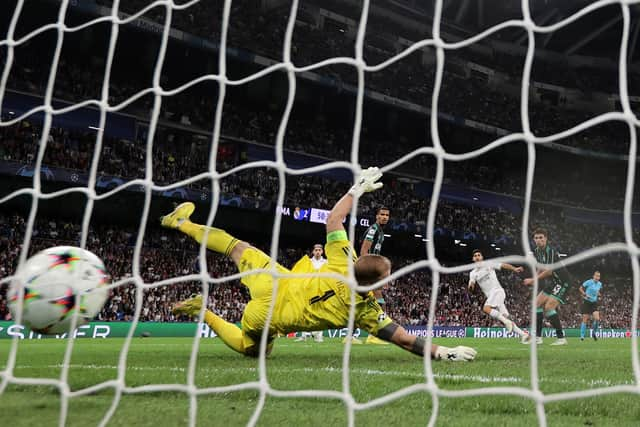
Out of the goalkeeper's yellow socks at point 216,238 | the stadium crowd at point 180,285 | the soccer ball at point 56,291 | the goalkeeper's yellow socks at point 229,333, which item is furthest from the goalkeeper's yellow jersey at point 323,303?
the stadium crowd at point 180,285

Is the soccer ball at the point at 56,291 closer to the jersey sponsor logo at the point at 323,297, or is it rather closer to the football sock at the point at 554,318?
the jersey sponsor logo at the point at 323,297

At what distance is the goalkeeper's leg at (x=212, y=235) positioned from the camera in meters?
5.50

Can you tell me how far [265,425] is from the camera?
8.92 ft

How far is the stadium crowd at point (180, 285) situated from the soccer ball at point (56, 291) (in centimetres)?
1043

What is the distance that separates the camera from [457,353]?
460 cm

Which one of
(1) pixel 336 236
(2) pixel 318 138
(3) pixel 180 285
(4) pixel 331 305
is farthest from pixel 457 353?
(2) pixel 318 138

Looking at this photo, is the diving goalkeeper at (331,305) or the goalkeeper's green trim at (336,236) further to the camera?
the goalkeeper's green trim at (336,236)

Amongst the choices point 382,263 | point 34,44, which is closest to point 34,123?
point 34,44

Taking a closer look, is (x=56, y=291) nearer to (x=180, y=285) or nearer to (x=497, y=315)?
(x=497, y=315)

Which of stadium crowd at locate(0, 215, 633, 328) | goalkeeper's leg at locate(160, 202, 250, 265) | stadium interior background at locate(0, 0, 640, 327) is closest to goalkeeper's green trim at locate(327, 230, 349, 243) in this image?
goalkeeper's leg at locate(160, 202, 250, 265)

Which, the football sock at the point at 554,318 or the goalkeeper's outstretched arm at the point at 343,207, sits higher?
the goalkeeper's outstretched arm at the point at 343,207

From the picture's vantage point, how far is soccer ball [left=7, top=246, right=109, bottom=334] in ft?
11.4

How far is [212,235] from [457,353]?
247 cm

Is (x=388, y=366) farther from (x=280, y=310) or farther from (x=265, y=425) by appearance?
(x=265, y=425)
